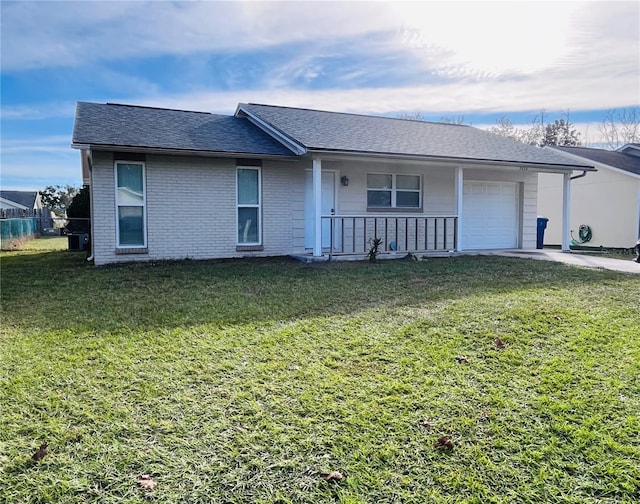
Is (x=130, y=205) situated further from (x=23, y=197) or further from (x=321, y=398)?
(x=23, y=197)

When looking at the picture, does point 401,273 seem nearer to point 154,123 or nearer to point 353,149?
point 353,149

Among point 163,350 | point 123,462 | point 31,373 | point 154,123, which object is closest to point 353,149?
point 154,123

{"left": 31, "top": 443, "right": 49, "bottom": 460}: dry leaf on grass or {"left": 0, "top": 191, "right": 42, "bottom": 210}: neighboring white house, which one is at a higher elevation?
{"left": 0, "top": 191, "right": 42, "bottom": 210}: neighboring white house

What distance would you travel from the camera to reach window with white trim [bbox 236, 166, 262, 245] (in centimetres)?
1116

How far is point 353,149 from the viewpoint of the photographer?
10.4 meters

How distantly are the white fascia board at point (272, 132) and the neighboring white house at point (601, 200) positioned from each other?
11928 mm

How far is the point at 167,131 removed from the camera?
432 inches

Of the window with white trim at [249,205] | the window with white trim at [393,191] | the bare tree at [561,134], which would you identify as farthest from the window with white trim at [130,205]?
the bare tree at [561,134]

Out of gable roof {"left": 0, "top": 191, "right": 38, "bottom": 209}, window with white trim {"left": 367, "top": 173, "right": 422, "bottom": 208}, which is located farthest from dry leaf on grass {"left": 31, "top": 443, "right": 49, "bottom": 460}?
gable roof {"left": 0, "top": 191, "right": 38, "bottom": 209}

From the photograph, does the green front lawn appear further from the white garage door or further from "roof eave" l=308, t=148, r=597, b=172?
the white garage door

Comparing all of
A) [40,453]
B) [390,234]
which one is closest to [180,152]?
[390,234]

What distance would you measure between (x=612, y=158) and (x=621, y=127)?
2003cm

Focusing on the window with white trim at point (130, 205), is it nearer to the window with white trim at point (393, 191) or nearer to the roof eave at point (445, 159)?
the roof eave at point (445, 159)

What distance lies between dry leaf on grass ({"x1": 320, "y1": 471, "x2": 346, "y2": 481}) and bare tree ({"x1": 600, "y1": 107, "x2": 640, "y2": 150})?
41.1 metres
